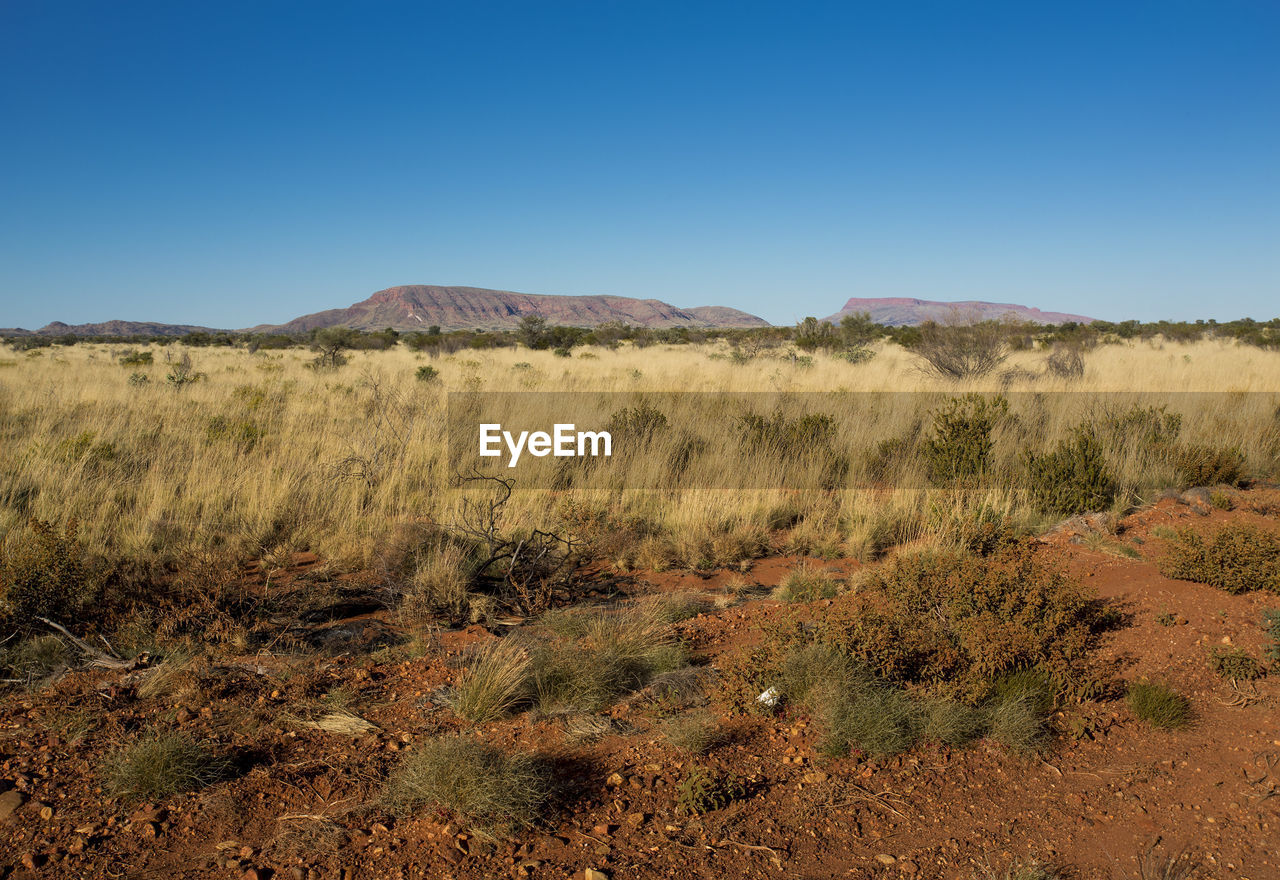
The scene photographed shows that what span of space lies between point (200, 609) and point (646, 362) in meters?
20.1

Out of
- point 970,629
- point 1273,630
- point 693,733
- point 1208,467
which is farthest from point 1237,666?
point 1208,467

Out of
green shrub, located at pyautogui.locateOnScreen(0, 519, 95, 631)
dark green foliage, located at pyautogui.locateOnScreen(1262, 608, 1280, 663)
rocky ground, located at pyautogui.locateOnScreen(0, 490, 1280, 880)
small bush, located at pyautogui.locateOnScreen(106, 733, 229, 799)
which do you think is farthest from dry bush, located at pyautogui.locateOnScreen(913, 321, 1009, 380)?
small bush, located at pyautogui.locateOnScreen(106, 733, 229, 799)

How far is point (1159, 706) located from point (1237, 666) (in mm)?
715

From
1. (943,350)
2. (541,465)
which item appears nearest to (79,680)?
(541,465)

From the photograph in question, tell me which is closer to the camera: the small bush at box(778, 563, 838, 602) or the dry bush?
the small bush at box(778, 563, 838, 602)

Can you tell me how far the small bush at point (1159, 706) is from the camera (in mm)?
3438

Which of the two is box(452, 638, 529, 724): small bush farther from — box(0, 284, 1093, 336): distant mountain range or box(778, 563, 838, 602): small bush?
box(0, 284, 1093, 336): distant mountain range

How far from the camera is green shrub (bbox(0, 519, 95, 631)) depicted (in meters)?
4.29

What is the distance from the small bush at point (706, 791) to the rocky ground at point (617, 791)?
4 cm

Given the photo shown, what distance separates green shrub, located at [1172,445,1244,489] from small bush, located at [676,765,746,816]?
23.9 feet

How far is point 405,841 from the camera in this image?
8.58 feet

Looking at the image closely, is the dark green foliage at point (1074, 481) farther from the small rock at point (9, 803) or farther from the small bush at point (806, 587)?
the small rock at point (9, 803)

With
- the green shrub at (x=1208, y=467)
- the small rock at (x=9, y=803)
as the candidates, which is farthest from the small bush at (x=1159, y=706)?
the green shrub at (x=1208, y=467)

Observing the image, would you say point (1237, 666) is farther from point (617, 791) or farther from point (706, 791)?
point (617, 791)
